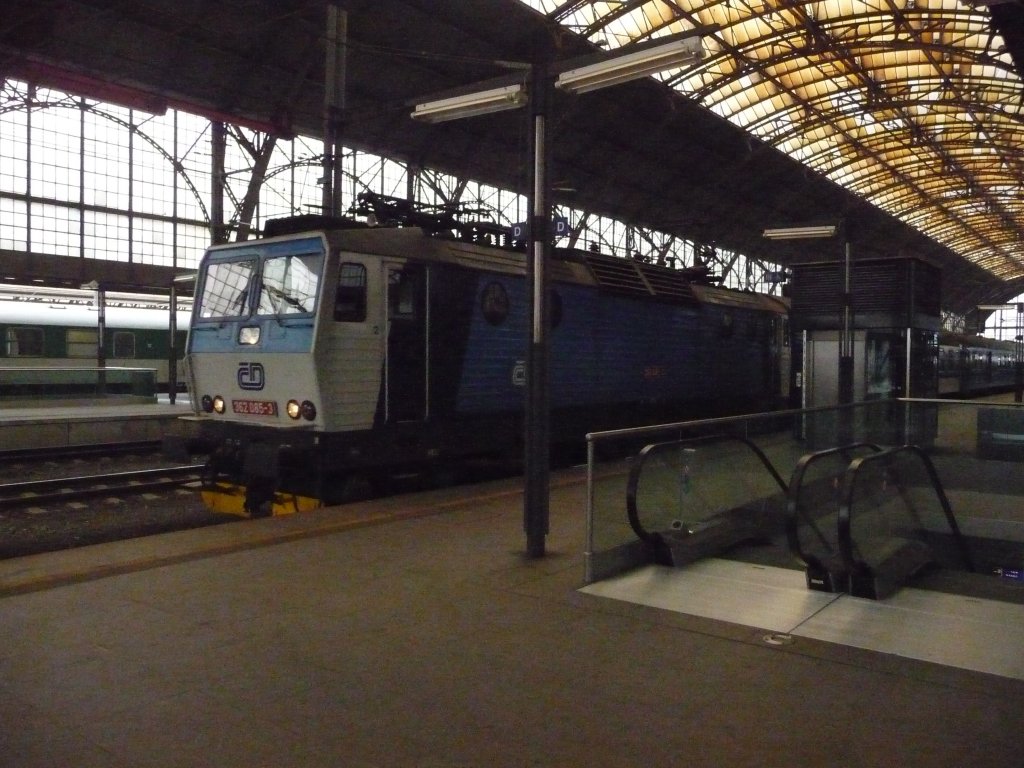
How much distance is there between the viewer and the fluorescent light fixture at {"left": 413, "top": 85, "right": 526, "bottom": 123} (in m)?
7.47

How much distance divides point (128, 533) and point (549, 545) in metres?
4.93

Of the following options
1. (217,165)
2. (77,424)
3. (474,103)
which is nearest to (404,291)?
(474,103)

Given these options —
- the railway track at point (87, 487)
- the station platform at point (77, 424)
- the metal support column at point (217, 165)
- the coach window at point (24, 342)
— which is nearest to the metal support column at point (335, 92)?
the station platform at point (77, 424)

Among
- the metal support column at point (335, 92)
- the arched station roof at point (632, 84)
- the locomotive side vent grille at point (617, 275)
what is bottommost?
the locomotive side vent grille at point (617, 275)

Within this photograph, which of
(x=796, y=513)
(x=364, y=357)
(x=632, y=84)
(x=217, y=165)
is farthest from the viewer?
(x=632, y=84)

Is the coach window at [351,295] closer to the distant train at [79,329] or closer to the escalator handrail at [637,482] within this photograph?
the escalator handrail at [637,482]

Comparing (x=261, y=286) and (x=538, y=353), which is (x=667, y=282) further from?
(x=538, y=353)

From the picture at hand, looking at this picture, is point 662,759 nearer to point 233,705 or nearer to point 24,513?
point 233,705

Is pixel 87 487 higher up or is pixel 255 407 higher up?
pixel 255 407

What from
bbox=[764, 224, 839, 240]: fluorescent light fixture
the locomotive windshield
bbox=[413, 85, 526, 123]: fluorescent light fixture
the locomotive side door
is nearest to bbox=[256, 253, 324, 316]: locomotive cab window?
the locomotive windshield

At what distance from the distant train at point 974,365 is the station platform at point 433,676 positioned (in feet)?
69.9

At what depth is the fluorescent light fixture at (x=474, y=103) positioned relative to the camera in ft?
24.5

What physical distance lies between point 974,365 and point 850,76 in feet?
40.6

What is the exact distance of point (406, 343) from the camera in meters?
9.77
